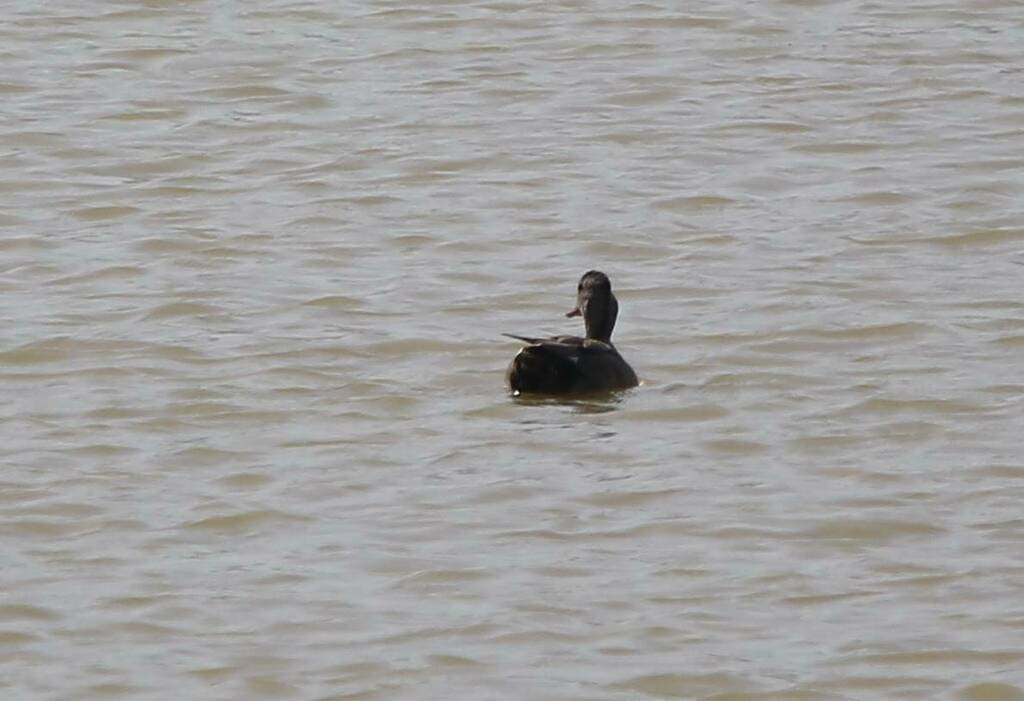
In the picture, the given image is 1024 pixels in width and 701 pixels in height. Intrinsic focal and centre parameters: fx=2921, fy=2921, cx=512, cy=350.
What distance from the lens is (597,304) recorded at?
11875mm

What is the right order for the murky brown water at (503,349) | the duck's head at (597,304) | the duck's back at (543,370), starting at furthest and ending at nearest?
the duck's head at (597,304)
the duck's back at (543,370)
the murky brown water at (503,349)

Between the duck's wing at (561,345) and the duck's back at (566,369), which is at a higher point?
the duck's wing at (561,345)

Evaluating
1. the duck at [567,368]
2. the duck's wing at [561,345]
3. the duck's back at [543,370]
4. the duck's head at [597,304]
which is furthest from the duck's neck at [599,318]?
the duck's back at [543,370]

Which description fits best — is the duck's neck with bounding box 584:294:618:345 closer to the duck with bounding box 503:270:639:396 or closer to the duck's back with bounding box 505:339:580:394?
the duck with bounding box 503:270:639:396

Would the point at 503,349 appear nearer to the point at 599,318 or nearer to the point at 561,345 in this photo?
the point at 599,318

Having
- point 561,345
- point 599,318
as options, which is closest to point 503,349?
point 599,318

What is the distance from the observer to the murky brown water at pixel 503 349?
8.67 metres

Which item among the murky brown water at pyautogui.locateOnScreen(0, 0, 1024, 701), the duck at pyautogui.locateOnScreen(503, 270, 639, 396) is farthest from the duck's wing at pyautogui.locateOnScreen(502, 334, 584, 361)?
the murky brown water at pyautogui.locateOnScreen(0, 0, 1024, 701)

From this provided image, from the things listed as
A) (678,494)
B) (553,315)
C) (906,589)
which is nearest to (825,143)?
(553,315)

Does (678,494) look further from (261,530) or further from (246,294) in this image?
(246,294)

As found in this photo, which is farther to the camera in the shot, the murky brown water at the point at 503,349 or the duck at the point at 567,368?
the duck at the point at 567,368

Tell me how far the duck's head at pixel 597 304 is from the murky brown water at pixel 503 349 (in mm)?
310

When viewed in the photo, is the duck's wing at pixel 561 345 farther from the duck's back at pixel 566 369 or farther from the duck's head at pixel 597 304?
the duck's head at pixel 597 304

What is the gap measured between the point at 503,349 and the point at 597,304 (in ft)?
1.73
